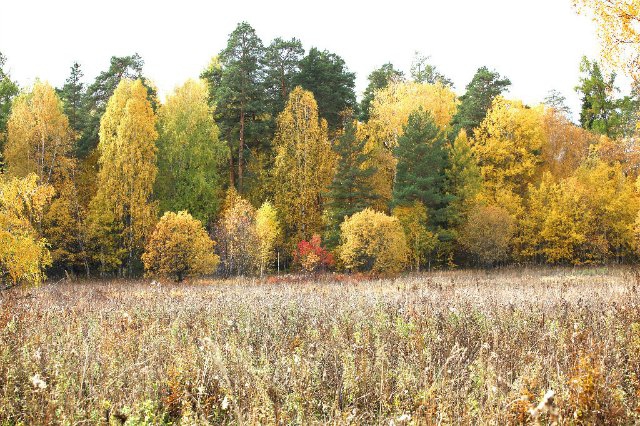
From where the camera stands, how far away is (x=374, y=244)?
876 inches

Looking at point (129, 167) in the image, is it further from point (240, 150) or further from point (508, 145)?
point (508, 145)

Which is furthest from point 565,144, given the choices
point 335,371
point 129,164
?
point 335,371

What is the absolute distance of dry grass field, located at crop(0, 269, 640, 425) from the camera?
308 cm

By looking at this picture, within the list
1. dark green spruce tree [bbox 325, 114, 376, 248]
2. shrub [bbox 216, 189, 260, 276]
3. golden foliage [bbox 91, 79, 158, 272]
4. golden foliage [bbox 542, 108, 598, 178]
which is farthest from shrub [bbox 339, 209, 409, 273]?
golden foliage [bbox 542, 108, 598, 178]

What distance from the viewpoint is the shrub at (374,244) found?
73.2ft

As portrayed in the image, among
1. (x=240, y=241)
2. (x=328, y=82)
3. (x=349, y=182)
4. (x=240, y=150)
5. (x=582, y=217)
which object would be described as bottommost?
(x=240, y=241)

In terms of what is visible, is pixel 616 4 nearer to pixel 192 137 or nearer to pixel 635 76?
pixel 635 76

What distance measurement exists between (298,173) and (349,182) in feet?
12.9

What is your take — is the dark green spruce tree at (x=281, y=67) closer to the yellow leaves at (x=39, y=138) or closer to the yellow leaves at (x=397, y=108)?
the yellow leaves at (x=397, y=108)

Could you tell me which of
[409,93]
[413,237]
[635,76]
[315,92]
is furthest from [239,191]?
Answer: [635,76]

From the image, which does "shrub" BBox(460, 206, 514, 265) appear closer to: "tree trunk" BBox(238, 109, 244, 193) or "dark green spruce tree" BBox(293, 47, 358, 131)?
"dark green spruce tree" BBox(293, 47, 358, 131)

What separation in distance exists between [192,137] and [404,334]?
25482mm

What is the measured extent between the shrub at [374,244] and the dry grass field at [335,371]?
14933mm

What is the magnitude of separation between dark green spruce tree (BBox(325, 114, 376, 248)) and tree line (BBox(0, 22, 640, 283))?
0.27ft
